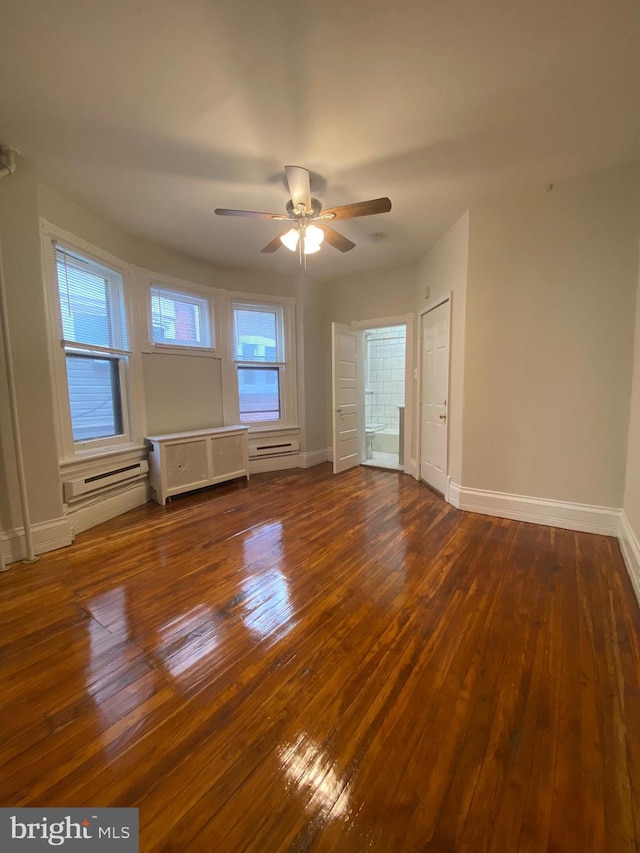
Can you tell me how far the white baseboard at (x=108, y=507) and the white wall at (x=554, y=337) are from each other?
341 cm

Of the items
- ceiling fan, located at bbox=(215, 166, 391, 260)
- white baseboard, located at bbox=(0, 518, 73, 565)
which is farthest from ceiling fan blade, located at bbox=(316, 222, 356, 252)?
white baseboard, located at bbox=(0, 518, 73, 565)

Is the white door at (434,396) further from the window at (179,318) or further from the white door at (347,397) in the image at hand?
the window at (179,318)

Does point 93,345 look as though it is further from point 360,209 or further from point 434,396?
point 434,396

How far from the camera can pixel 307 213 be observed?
259 centimetres

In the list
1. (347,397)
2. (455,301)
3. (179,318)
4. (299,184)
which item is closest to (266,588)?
(299,184)

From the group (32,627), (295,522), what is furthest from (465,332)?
(32,627)

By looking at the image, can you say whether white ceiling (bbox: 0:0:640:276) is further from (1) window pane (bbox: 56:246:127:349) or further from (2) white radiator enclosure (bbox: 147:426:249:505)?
(2) white radiator enclosure (bbox: 147:426:249:505)

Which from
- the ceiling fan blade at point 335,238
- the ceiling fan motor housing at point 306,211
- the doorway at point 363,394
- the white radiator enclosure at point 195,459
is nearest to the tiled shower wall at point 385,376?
the doorway at point 363,394

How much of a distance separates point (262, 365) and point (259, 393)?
1.31 feet

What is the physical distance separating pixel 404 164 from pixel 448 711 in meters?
3.14

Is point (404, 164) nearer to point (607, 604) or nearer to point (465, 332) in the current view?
point (465, 332)

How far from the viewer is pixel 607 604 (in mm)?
1909

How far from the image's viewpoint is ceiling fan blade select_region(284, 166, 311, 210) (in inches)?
91.0

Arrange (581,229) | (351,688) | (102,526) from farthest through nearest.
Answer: (102,526), (581,229), (351,688)
